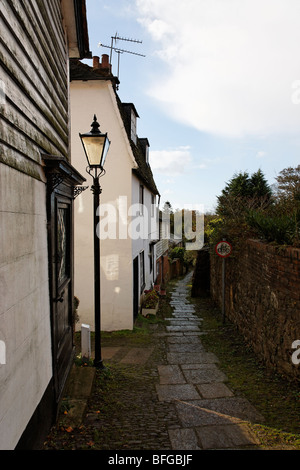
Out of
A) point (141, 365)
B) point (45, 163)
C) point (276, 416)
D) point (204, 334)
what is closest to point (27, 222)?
point (45, 163)

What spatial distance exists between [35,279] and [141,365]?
4.65 m

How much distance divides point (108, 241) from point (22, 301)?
734cm

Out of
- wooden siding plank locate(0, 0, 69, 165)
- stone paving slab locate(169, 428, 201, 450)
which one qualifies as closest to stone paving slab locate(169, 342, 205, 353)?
stone paving slab locate(169, 428, 201, 450)

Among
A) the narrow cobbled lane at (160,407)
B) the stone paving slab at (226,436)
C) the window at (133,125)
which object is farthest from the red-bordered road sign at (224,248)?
the stone paving slab at (226,436)

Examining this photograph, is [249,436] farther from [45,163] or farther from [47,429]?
[45,163]

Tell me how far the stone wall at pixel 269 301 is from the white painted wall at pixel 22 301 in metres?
3.83

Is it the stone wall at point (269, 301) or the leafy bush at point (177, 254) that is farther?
the leafy bush at point (177, 254)

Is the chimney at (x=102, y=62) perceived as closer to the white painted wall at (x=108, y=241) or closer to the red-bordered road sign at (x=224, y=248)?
the white painted wall at (x=108, y=241)

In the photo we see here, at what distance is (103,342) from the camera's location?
9.33 metres

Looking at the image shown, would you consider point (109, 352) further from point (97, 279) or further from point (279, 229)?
point (279, 229)

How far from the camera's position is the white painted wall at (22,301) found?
247cm

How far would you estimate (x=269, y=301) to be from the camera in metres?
6.46

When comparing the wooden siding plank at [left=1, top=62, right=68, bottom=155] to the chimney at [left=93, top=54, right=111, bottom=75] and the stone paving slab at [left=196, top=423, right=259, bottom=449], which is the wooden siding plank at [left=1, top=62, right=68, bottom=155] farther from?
the chimney at [left=93, top=54, right=111, bottom=75]

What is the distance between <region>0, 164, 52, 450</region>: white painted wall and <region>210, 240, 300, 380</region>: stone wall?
3.83 metres
